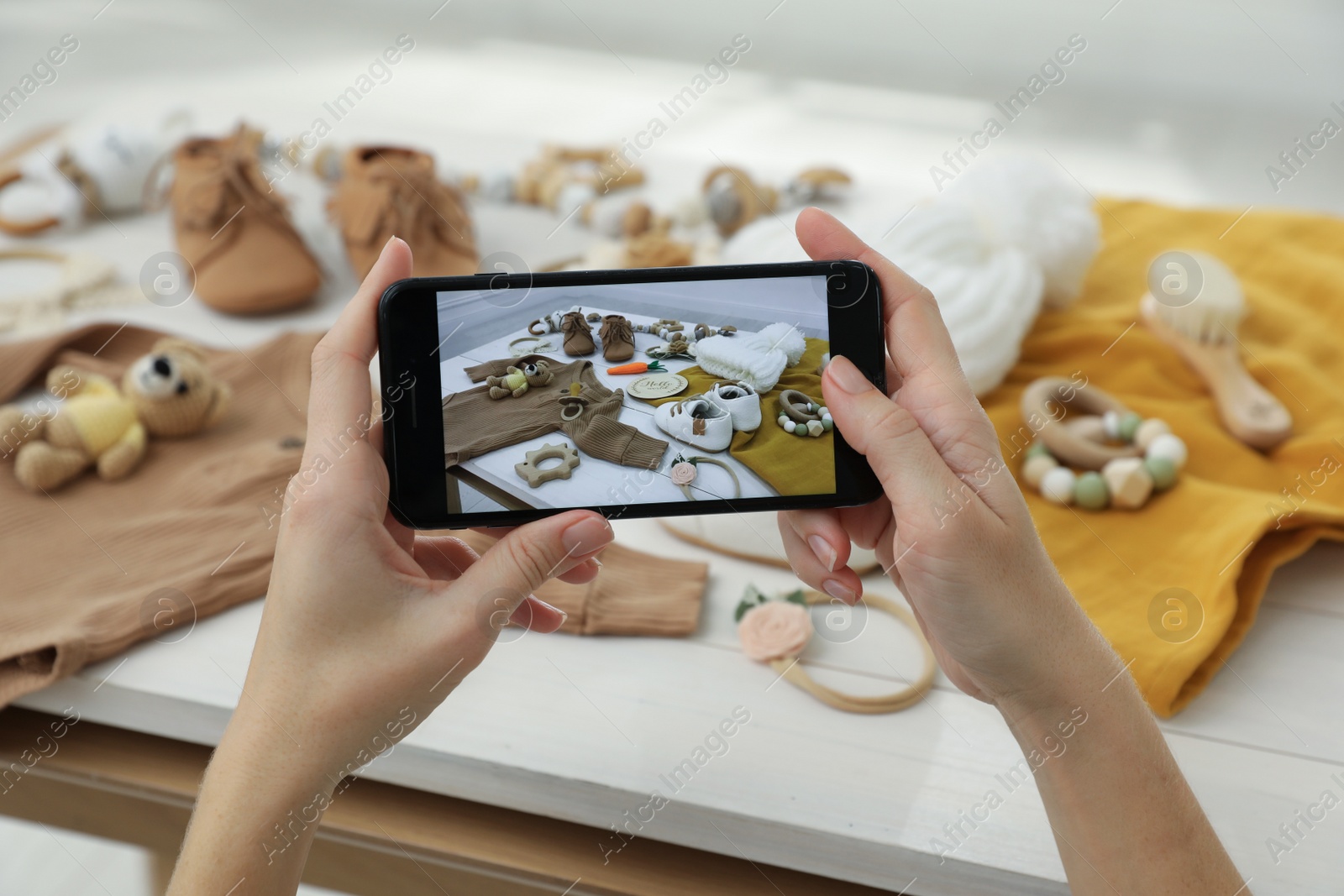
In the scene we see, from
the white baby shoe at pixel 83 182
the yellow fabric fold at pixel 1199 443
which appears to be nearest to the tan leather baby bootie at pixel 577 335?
the yellow fabric fold at pixel 1199 443

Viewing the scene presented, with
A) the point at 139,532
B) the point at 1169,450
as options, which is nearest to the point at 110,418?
the point at 139,532

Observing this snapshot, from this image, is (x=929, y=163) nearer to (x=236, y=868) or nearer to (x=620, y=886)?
(x=620, y=886)

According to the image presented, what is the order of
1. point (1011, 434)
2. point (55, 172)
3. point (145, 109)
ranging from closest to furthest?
point (1011, 434) < point (55, 172) < point (145, 109)

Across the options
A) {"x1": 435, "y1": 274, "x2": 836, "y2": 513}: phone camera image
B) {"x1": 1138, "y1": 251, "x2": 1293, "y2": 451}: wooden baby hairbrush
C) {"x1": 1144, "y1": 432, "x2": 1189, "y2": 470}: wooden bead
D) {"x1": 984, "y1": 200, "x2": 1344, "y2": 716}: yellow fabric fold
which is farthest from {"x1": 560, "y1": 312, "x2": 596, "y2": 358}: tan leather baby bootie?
{"x1": 1138, "y1": 251, "x2": 1293, "y2": 451}: wooden baby hairbrush

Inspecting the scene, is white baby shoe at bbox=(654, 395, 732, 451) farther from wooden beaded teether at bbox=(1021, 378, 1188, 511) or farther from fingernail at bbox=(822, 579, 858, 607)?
wooden beaded teether at bbox=(1021, 378, 1188, 511)

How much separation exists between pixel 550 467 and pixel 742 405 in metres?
0.12

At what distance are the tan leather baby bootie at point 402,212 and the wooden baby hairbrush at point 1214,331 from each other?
0.76 meters

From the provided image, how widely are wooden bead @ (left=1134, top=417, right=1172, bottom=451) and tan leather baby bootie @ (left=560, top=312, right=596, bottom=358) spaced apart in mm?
550

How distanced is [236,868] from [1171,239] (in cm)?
115

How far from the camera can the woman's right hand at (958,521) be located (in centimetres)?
53

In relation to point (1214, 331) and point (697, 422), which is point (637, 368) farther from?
point (1214, 331)

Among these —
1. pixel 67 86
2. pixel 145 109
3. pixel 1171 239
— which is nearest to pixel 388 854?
pixel 1171 239

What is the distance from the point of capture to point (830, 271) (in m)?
0.60

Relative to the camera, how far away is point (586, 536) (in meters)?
0.55
